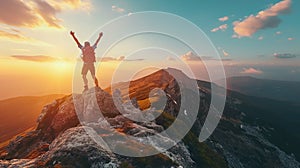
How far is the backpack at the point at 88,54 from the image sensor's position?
37.9 metres

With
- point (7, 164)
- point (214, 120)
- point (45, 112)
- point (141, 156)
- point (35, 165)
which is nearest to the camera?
point (35, 165)

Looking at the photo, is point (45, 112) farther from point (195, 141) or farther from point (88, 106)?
point (195, 141)

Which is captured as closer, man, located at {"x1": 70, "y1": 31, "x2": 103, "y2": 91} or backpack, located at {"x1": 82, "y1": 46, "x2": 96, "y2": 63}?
man, located at {"x1": 70, "y1": 31, "x2": 103, "y2": 91}

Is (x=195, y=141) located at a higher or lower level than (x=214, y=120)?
higher

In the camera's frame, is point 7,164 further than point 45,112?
No

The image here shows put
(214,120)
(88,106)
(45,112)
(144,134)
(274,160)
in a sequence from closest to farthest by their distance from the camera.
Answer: (144,134) < (88,106) < (45,112) < (274,160) < (214,120)

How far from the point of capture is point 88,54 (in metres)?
38.0

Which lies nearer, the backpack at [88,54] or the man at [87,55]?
the man at [87,55]

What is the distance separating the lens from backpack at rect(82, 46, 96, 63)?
37875mm

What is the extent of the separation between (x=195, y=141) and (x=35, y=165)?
53.6 m

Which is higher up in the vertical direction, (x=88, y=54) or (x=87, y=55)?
(x=88, y=54)

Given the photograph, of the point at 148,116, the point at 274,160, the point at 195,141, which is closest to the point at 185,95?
the point at 274,160

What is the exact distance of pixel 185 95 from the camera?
179000 mm

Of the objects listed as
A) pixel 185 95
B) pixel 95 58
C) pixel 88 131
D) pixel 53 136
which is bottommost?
pixel 185 95
